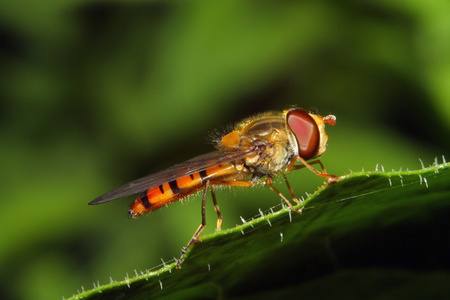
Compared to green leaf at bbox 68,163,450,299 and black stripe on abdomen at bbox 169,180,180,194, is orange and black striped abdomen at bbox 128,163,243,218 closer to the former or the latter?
black stripe on abdomen at bbox 169,180,180,194

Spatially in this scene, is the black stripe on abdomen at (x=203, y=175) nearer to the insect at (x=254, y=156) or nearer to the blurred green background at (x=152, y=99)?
the insect at (x=254, y=156)

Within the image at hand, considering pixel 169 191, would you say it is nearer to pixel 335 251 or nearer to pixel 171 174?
pixel 171 174

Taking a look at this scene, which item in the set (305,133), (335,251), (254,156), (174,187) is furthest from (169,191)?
(335,251)

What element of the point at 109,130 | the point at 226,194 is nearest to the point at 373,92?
the point at 226,194

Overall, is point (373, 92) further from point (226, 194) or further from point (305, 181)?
point (226, 194)

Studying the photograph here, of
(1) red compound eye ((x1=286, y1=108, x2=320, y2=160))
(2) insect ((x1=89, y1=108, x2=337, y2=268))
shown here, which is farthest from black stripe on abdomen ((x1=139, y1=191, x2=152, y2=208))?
(1) red compound eye ((x1=286, y1=108, x2=320, y2=160))
